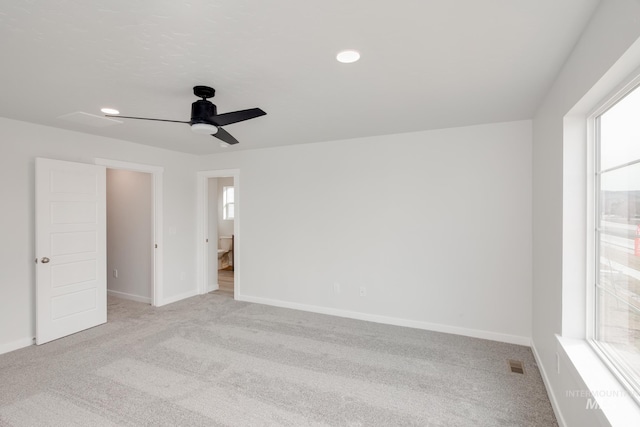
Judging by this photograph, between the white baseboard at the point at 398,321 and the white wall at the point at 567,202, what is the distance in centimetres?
49

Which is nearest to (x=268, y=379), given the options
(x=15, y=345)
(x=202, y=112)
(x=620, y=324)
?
(x=202, y=112)

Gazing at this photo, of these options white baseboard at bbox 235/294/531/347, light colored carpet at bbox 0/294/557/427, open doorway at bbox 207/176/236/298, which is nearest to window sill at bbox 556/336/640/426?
light colored carpet at bbox 0/294/557/427

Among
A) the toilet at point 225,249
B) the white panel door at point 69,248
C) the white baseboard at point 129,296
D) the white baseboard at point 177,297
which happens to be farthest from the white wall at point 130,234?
the toilet at point 225,249

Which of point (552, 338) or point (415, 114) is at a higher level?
point (415, 114)

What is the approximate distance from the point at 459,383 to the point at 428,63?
2.49m

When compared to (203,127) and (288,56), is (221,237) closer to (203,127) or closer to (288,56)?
(203,127)

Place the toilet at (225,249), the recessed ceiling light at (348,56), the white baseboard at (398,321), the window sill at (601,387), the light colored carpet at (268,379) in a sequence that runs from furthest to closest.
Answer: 1. the toilet at (225,249)
2. the white baseboard at (398,321)
3. the light colored carpet at (268,379)
4. the recessed ceiling light at (348,56)
5. the window sill at (601,387)

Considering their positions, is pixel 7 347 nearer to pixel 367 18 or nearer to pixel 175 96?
pixel 175 96

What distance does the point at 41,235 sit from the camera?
343 cm

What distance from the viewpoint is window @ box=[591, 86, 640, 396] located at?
1486 mm

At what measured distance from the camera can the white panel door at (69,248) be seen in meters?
3.45

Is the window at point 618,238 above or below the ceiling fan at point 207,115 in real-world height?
below

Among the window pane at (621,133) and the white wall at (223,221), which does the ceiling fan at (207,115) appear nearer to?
the window pane at (621,133)

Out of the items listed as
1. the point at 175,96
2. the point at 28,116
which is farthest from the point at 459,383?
the point at 28,116
